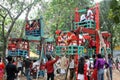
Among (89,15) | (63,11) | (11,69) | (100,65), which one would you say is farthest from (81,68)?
(63,11)

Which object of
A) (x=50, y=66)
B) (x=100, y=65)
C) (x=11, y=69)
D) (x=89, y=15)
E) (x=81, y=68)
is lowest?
(x=81, y=68)

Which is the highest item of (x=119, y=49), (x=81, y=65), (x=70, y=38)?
(x=70, y=38)

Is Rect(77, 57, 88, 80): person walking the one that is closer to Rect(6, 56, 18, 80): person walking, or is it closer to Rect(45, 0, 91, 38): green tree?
Rect(6, 56, 18, 80): person walking

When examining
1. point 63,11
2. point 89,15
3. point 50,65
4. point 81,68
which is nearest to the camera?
point 50,65

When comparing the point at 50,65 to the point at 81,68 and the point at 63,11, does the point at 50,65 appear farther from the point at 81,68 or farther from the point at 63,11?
the point at 63,11

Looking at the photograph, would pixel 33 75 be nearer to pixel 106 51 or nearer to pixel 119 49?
pixel 106 51

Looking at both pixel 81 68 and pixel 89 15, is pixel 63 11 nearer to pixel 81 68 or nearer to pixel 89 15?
pixel 89 15

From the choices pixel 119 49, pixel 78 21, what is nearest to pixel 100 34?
pixel 78 21

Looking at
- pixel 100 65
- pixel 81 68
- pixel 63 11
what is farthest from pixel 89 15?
pixel 63 11

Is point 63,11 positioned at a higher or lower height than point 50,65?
higher

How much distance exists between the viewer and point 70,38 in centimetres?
1441

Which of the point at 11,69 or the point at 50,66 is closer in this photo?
the point at 11,69

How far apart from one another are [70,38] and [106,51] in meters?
2.03

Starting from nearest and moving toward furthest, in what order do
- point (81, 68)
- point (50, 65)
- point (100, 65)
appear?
point (100, 65)
point (50, 65)
point (81, 68)
